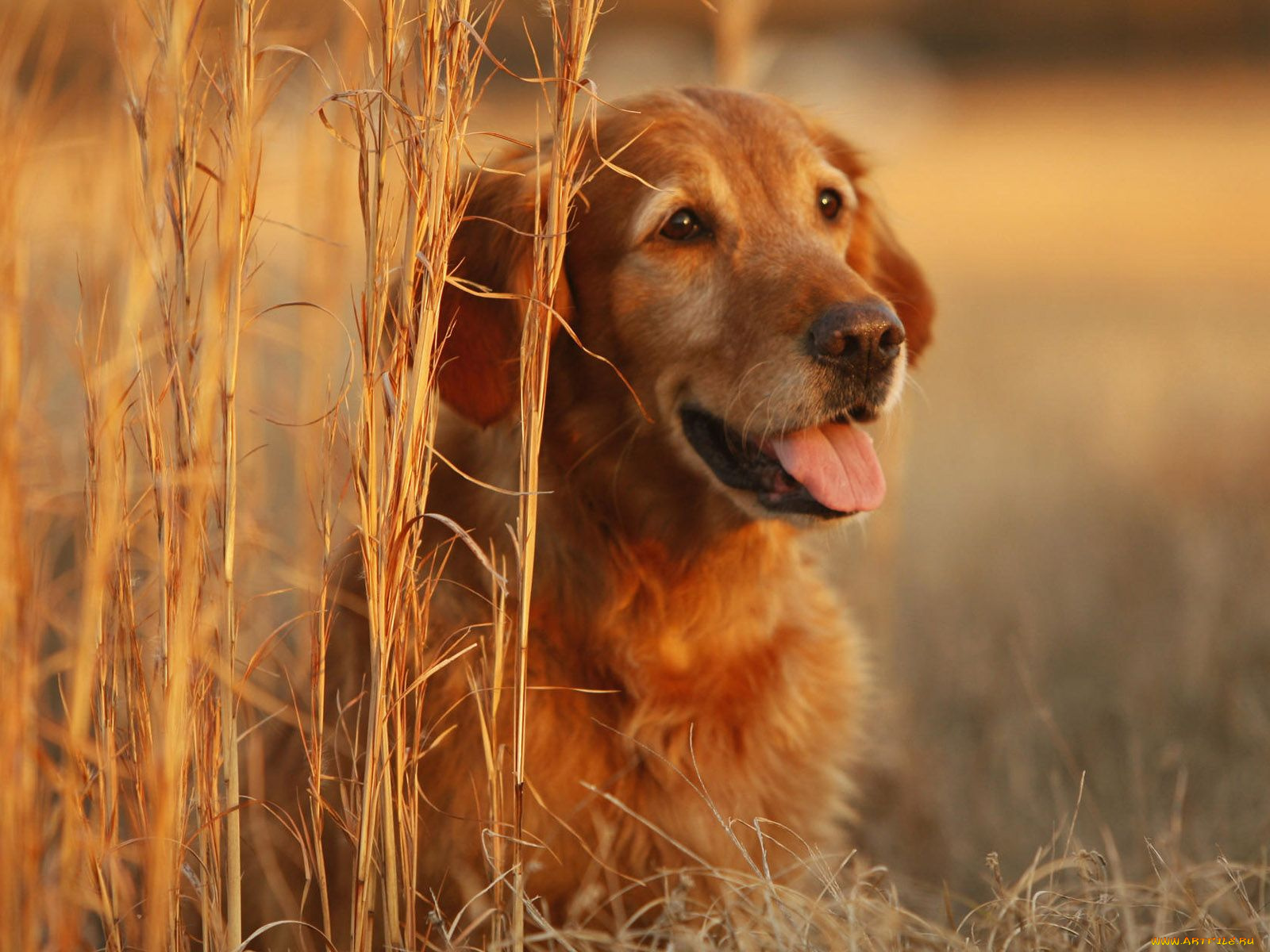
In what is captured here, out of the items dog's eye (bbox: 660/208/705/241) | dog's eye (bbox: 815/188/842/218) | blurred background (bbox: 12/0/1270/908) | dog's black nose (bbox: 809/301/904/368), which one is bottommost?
blurred background (bbox: 12/0/1270/908)

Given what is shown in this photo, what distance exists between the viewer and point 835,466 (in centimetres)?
229

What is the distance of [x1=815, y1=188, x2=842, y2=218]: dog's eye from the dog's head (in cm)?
2

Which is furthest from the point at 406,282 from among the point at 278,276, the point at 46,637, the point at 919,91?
the point at 919,91

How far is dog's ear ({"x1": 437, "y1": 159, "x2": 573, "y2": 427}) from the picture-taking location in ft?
7.26

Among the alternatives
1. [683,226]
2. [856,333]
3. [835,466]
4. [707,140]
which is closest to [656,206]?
[683,226]

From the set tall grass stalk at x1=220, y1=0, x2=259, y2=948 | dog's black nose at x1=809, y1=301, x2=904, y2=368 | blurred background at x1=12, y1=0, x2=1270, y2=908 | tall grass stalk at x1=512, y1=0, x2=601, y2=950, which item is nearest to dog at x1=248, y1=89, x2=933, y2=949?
dog's black nose at x1=809, y1=301, x2=904, y2=368

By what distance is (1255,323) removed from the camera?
7.50 m

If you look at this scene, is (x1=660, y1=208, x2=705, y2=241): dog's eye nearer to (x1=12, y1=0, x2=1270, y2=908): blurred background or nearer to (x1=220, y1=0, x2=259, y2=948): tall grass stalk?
(x1=12, y1=0, x2=1270, y2=908): blurred background

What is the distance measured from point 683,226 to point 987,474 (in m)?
3.63

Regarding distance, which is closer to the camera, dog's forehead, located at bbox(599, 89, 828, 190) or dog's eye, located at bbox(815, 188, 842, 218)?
dog's forehead, located at bbox(599, 89, 828, 190)

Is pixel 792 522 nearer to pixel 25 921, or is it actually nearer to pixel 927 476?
pixel 25 921

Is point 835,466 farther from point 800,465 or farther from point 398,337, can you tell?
point 398,337

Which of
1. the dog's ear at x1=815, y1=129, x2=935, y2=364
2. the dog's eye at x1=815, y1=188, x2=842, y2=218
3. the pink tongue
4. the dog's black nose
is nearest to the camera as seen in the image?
the dog's black nose

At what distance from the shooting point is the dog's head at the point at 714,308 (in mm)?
2203
